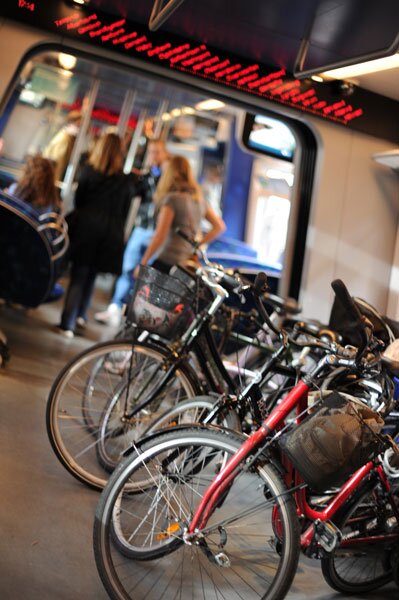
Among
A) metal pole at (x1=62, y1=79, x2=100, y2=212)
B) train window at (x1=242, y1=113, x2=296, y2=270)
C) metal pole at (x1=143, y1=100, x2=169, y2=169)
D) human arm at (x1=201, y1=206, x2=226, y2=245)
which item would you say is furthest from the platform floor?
train window at (x1=242, y1=113, x2=296, y2=270)

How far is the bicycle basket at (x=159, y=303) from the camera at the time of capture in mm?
3188

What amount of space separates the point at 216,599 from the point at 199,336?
3.68 ft

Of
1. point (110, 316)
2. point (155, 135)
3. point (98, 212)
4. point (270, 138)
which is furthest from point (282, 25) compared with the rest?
point (155, 135)

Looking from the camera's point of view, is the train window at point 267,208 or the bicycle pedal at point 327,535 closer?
the bicycle pedal at point 327,535

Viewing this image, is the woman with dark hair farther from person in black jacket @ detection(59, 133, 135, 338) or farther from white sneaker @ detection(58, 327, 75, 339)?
white sneaker @ detection(58, 327, 75, 339)

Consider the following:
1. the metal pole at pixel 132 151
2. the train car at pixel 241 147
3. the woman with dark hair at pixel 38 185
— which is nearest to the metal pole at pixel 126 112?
the metal pole at pixel 132 151

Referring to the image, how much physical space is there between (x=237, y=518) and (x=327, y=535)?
0.42 meters

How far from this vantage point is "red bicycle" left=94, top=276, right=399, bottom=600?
85.6 inches

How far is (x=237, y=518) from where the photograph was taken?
7.36ft

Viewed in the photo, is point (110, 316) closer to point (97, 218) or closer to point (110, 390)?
point (97, 218)

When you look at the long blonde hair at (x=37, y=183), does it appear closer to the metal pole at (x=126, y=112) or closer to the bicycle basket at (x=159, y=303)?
the bicycle basket at (x=159, y=303)

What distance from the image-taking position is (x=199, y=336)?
3.18 m

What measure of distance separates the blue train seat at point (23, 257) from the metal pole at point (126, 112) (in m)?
4.60

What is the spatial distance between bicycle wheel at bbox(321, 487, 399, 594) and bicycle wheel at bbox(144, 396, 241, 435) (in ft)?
1.90
